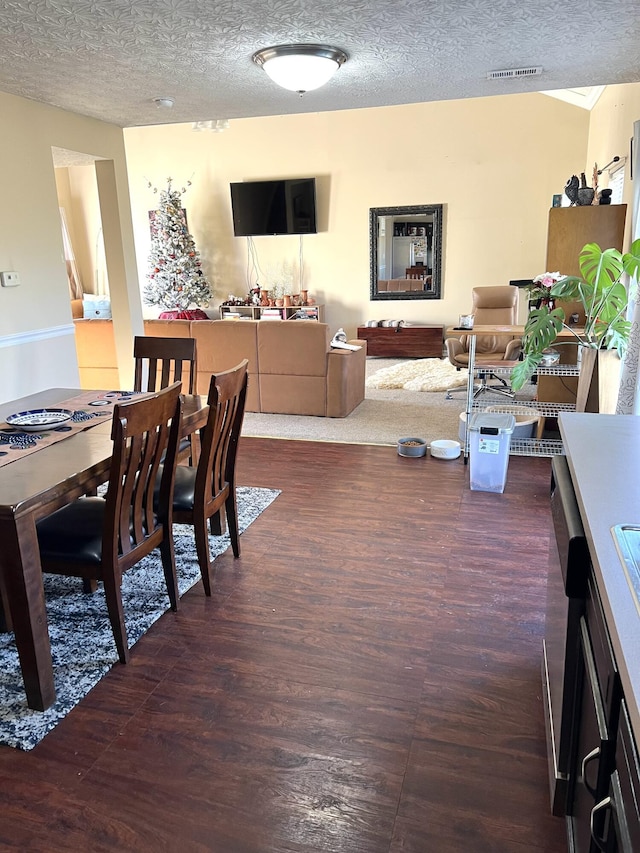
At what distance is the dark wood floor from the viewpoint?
157 centimetres

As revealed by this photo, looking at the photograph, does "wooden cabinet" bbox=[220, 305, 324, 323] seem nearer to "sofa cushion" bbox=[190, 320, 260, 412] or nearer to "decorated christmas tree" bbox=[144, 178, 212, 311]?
"decorated christmas tree" bbox=[144, 178, 212, 311]

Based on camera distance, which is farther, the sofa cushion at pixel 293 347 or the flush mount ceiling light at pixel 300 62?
the sofa cushion at pixel 293 347

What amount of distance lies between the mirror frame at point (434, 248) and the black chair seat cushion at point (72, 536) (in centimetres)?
673

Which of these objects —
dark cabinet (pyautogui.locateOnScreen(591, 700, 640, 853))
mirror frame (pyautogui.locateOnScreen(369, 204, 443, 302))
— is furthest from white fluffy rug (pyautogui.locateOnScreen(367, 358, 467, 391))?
dark cabinet (pyautogui.locateOnScreen(591, 700, 640, 853))

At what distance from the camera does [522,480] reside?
390 centimetres

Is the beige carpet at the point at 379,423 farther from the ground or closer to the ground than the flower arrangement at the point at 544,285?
A: closer to the ground

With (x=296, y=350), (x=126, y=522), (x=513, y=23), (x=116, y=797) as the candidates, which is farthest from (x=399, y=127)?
(x=116, y=797)

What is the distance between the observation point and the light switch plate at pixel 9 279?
162 inches

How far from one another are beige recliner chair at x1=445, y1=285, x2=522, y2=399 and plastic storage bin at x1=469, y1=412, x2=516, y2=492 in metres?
1.68

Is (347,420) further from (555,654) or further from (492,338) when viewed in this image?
(555,654)

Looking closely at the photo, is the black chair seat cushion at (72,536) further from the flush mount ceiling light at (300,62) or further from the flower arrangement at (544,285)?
the flower arrangement at (544,285)

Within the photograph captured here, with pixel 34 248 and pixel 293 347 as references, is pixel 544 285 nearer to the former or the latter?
pixel 293 347

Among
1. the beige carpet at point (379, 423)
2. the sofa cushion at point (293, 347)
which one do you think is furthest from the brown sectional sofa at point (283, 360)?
the beige carpet at point (379, 423)

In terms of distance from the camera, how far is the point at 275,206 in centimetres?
840
